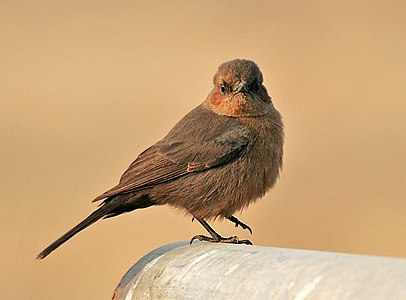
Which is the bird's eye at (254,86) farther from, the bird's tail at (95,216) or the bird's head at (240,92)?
the bird's tail at (95,216)

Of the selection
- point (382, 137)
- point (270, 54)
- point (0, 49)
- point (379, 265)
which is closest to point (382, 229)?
point (382, 137)

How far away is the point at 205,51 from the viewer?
13.2 metres

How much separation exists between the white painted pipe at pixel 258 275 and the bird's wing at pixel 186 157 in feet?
7.87

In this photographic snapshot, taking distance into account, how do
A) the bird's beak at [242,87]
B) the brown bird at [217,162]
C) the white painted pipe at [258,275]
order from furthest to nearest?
1. the bird's beak at [242,87]
2. the brown bird at [217,162]
3. the white painted pipe at [258,275]

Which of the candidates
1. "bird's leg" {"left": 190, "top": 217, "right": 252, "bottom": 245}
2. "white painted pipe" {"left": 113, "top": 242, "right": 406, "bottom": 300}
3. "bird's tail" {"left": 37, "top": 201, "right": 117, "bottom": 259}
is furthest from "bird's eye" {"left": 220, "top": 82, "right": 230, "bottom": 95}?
"white painted pipe" {"left": 113, "top": 242, "right": 406, "bottom": 300}

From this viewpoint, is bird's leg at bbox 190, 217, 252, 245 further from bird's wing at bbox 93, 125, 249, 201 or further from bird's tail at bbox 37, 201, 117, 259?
bird's tail at bbox 37, 201, 117, 259

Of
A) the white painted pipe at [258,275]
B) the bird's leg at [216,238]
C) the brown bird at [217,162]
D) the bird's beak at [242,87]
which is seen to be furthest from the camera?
the bird's beak at [242,87]

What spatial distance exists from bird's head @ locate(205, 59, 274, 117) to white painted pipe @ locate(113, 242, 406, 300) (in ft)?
8.91

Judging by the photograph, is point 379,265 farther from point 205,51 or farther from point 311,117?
point 205,51

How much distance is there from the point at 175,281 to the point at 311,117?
8.39 metres

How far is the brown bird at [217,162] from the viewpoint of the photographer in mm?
5816

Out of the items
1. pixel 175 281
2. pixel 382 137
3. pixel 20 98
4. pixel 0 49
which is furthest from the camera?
pixel 0 49

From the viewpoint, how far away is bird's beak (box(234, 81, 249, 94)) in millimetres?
6125

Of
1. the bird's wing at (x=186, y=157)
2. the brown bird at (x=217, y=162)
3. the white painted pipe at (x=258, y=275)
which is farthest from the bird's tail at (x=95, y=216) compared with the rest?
the white painted pipe at (x=258, y=275)
